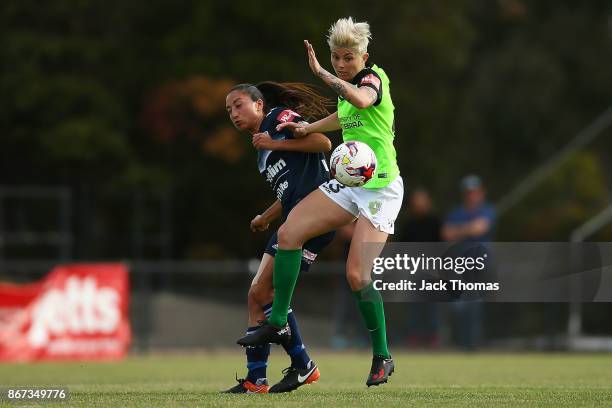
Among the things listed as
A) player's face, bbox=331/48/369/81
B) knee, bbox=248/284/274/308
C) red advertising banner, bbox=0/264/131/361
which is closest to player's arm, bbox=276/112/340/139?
player's face, bbox=331/48/369/81

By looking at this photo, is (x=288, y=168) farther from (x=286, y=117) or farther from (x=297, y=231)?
(x=297, y=231)

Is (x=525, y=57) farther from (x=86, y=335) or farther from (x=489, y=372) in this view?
(x=489, y=372)

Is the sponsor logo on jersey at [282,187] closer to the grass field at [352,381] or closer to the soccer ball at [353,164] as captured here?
the soccer ball at [353,164]

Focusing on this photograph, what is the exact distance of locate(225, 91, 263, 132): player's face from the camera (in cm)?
898

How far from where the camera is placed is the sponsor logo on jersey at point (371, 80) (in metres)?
8.42

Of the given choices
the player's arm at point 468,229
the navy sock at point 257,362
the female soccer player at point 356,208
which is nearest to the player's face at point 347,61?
the female soccer player at point 356,208

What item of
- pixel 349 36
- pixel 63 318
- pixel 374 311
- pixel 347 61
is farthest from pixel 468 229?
pixel 349 36

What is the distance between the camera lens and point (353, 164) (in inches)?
328

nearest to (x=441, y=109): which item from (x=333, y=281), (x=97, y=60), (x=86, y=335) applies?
(x=97, y=60)

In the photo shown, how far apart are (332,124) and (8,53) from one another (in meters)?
23.1

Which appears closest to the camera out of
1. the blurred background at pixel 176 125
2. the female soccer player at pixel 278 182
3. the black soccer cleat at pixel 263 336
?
the black soccer cleat at pixel 263 336

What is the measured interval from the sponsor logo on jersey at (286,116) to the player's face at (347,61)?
0.51 metres

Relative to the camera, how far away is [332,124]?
875 cm

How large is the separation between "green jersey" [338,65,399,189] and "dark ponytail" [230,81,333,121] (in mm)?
663
